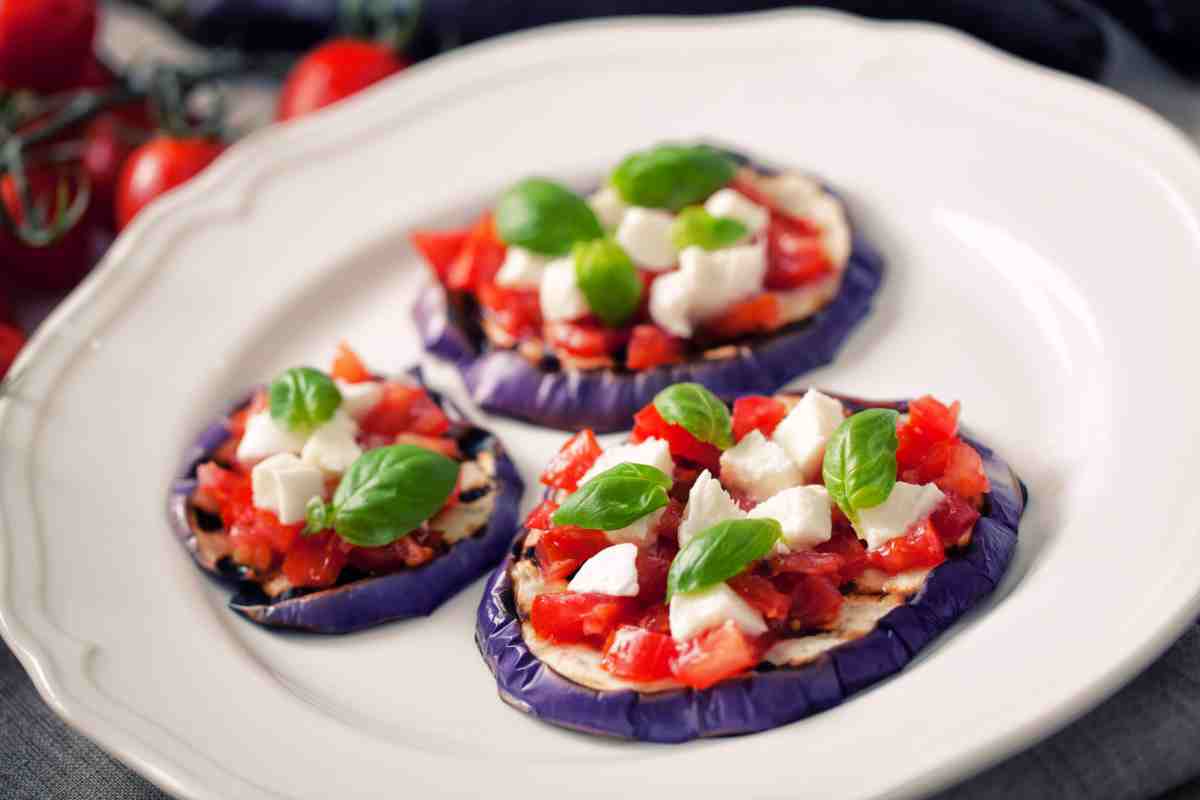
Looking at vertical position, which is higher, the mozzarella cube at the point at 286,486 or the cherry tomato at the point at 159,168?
the mozzarella cube at the point at 286,486

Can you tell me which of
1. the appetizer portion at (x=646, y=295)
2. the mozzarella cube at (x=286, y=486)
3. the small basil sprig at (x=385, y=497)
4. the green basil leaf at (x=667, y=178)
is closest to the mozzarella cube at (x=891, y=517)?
the appetizer portion at (x=646, y=295)

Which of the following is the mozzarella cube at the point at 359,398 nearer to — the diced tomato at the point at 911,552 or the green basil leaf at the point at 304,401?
the green basil leaf at the point at 304,401

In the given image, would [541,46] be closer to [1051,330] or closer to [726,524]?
[1051,330]

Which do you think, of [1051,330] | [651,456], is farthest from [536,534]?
[1051,330]

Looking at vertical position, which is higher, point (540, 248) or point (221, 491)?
point (540, 248)

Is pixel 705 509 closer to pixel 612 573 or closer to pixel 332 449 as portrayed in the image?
pixel 612 573

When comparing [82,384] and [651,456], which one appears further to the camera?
[82,384]
